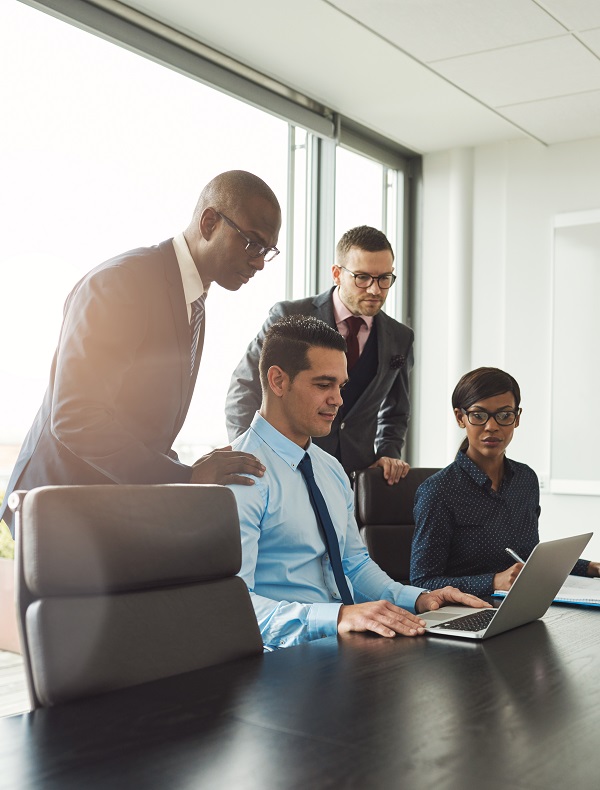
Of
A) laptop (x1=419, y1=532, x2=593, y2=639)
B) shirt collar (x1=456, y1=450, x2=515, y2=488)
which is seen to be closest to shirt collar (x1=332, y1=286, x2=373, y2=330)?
shirt collar (x1=456, y1=450, x2=515, y2=488)

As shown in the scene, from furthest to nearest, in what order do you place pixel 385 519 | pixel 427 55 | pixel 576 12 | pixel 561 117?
pixel 561 117 → pixel 427 55 → pixel 576 12 → pixel 385 519

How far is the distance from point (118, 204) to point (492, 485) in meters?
1.99

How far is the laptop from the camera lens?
1.53 m

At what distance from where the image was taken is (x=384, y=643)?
4.92 feet

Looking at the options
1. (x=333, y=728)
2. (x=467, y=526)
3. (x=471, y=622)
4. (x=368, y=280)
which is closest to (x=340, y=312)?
(x=368, y=280)

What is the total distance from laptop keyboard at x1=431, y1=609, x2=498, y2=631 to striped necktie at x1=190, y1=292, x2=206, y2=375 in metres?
0.95

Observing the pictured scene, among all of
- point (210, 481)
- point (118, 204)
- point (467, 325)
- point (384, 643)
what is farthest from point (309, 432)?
point (467, 325)

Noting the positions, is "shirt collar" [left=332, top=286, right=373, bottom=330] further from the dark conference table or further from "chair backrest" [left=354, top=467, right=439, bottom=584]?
the dark conference table

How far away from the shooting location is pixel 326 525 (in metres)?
1.93

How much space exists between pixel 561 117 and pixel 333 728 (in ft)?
14.3

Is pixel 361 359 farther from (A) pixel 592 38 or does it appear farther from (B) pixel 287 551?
(A) pixel 592 38

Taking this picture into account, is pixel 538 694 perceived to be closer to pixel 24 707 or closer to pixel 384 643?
pixel 384 643

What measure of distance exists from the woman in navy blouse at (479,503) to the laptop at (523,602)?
21.6 inches

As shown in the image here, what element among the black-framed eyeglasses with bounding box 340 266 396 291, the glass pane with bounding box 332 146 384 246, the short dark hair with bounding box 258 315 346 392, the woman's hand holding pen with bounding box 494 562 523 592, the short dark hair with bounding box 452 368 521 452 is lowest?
the woman's hand holding pen with bounding box 494 562 523 592
